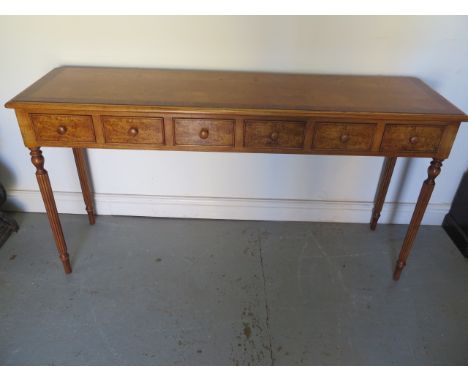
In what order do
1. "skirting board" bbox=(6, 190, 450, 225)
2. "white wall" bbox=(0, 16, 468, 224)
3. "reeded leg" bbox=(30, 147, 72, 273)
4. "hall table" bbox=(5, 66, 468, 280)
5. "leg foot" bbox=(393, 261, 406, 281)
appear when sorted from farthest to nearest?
"skirting board" bbox=(6, 190, 450, 225) < "leg foot" bbox=(393, 261, 406, 281) < "white wall" bbox=(0, 16, 468, 224) < "reeded leg" bbox=(30, 147, 72, 273) < "hall table" bbox=(5, 66, 468, 280)

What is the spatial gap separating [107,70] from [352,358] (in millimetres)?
1709

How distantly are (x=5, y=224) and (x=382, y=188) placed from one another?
2179 millimetres

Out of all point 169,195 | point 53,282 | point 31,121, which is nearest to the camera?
point 31,121

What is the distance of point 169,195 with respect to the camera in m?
2.28

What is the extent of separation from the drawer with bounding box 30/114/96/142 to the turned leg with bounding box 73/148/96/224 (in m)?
0.50

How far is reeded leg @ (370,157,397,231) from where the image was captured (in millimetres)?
2072

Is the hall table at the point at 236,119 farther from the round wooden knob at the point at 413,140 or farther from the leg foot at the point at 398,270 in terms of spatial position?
the leg foot at the point at 398,270

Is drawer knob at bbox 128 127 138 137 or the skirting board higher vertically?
drawer knob at bbox 128 127 138 137

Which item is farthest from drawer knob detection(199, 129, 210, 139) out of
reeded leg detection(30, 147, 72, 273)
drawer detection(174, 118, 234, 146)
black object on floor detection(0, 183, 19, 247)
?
black object on floor detection(0, 183, 19, 247)

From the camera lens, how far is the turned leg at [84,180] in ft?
6.79

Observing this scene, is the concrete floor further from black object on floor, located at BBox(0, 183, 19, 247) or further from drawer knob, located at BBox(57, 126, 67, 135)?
drawer knob, located at BBox(57, 126, 67, 135)
